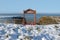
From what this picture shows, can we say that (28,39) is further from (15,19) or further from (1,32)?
(15,19)

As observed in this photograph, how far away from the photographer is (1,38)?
2332mm

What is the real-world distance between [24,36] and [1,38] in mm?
287

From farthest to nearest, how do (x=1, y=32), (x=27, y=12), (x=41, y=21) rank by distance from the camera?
(x=41, y=21)
(x=27, y=12)
(x=1, y=32)

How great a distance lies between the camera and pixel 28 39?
2.32 metres

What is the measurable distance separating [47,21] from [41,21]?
1.72 feet

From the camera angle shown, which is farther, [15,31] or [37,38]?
[15,31]

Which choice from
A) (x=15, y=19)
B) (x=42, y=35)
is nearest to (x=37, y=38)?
(x=42, y=35)

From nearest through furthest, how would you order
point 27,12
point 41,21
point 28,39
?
point 28,39 → point 27,12 → point 41,21

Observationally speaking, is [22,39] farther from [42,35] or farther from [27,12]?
[27,12]

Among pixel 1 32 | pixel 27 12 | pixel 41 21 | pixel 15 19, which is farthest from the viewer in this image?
pixel 41 21

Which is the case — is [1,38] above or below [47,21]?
above

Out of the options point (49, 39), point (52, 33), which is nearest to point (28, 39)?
point (49, 39)

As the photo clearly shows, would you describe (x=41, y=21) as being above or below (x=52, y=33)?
below

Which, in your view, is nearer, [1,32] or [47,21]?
[1,32]
